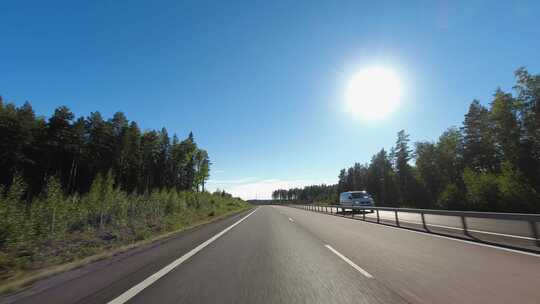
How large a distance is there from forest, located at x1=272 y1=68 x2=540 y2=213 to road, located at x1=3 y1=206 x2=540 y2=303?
93.6ft

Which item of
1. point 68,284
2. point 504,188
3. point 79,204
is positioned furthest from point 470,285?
point 504,188

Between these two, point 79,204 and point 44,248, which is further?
point 79,204

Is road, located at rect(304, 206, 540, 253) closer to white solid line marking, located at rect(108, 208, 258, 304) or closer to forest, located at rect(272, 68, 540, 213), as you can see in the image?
white solid line marking, located at rect(108, 208, 258, 304)

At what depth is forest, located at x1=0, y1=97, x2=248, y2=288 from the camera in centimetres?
1109

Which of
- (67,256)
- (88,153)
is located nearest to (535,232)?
(67,256)

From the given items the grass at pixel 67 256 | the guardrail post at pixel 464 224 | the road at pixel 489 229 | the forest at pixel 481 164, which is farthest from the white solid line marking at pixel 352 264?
the forest at pixel 481 164

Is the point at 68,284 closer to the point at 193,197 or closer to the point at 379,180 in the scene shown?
the point at 193,197

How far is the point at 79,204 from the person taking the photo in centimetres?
1973

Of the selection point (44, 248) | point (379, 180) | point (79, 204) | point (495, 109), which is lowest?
point (44, 248)

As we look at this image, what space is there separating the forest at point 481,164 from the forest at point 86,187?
108 ft

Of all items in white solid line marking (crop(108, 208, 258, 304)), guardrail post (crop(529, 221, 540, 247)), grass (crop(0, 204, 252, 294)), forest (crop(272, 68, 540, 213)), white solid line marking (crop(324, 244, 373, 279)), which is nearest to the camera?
white solid line marking (crop(108, 208, 258, 304))

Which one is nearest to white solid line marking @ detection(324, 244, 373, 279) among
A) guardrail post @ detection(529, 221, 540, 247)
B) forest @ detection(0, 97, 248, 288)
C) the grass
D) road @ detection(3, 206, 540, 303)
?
road @ detection(3, 206, 540, 303)

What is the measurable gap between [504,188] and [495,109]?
661 inches

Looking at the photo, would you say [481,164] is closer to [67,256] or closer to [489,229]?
[489,229]
